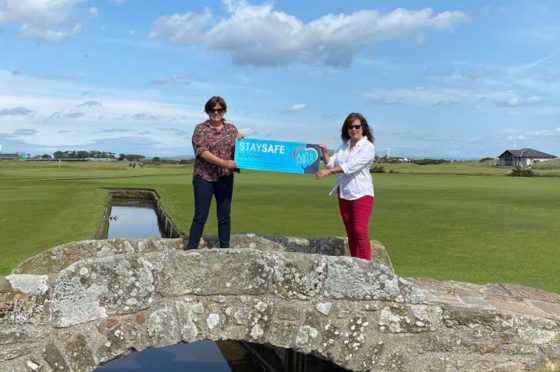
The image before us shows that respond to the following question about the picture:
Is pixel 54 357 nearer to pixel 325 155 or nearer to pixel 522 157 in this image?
pixel 325 155

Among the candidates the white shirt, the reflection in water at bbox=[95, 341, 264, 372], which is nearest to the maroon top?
the white shirt

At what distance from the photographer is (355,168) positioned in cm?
654

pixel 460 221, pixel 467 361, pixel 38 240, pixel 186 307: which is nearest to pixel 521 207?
pixel 460 221

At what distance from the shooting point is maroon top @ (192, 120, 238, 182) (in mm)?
6371

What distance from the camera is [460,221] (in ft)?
65.4

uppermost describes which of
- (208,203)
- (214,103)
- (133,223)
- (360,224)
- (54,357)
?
(214,103)

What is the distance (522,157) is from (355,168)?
391ft

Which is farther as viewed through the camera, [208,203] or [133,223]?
[133,223]

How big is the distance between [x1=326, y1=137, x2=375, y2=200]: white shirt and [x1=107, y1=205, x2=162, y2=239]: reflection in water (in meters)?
15.8

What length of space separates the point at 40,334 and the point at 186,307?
4.03 feet

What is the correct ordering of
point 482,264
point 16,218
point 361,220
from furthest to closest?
point 16,218, point 482,264, point 361,220

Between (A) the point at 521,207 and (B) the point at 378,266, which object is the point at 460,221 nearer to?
(A) the point at 521,207

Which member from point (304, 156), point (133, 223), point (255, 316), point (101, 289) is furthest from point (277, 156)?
point (133, 223)

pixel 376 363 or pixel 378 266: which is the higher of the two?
pixel 378 266
